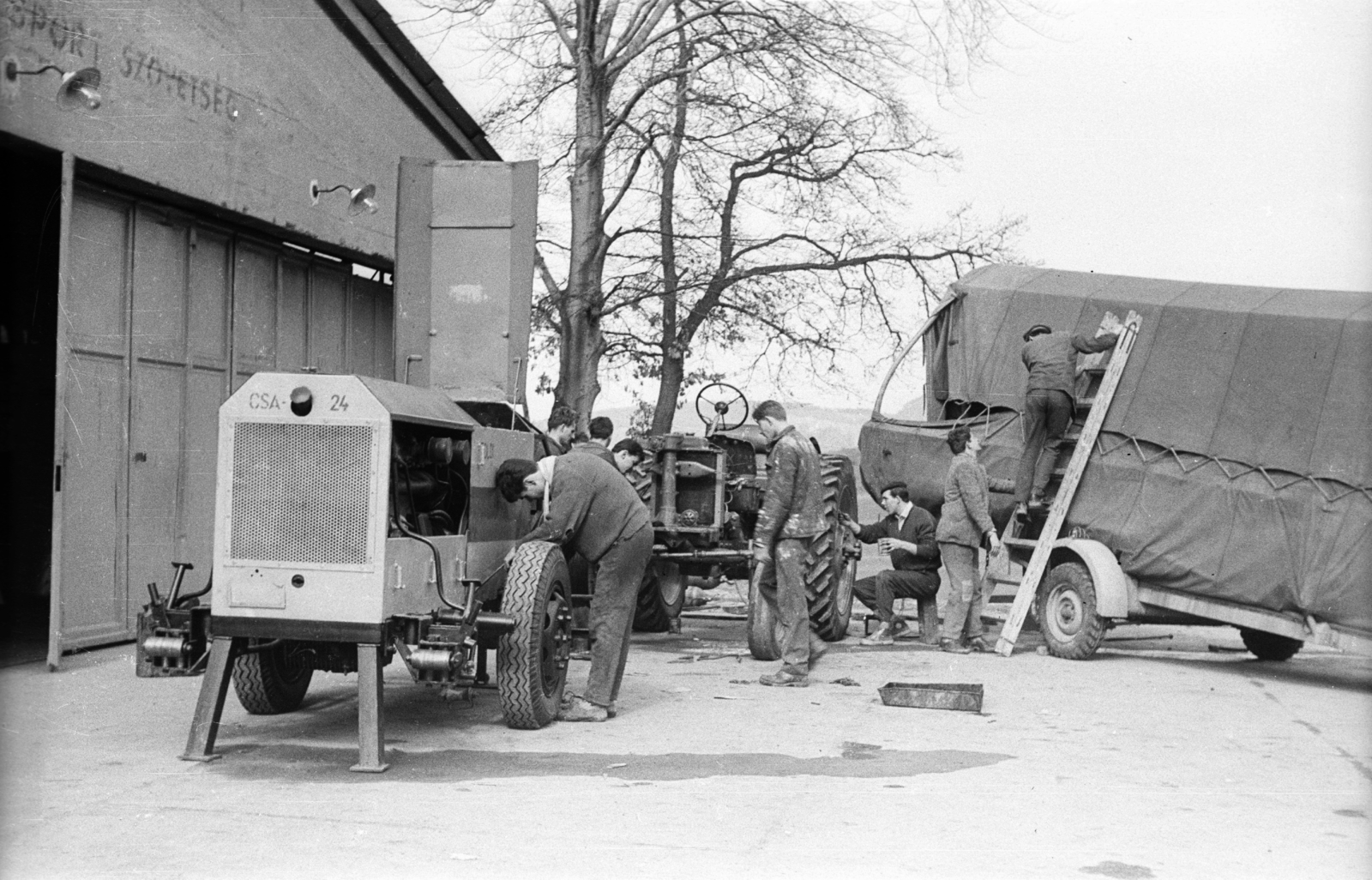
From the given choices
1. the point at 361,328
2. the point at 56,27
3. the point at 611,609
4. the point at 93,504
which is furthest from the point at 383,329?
the point at 611,609

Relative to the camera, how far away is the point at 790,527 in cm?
969

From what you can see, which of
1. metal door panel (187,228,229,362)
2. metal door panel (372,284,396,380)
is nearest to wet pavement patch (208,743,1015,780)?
metal door panel (187,228,229,362)

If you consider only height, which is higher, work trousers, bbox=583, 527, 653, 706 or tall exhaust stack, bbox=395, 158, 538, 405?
tall exhaust stack, bbox=395, 158, 538, 405

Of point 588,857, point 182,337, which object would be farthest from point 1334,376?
point 182,337

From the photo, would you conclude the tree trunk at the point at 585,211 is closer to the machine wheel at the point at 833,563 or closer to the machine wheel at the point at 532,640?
the machine wheel at the point at 833,563

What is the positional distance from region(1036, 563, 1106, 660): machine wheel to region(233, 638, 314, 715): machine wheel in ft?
20.6

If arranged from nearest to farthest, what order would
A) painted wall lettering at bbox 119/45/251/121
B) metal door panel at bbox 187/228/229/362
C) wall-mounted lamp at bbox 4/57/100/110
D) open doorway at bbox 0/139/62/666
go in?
wall-mounted lamp at bbox 4/57/100/110
painted wall lettering at bbox 119/45/251/121
open doorway at bbox 0/139/62/666
metal door panel at bbox 187/228/229/362

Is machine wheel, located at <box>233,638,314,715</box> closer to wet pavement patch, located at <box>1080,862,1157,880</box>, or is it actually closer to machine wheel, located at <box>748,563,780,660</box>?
machine wheel, located at <box>748,563,780,660</box>

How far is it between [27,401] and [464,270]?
13.9 ft

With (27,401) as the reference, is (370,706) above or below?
below

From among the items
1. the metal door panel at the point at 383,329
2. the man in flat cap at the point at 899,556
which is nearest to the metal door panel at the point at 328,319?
the metal door panel at the point at 383,329

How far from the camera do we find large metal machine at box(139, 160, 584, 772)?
21.8 ft

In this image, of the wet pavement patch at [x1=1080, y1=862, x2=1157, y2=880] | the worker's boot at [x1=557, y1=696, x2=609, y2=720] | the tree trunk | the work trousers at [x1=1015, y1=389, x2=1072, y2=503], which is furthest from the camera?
the tree trunk

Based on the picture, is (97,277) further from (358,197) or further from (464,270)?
(358,197)
